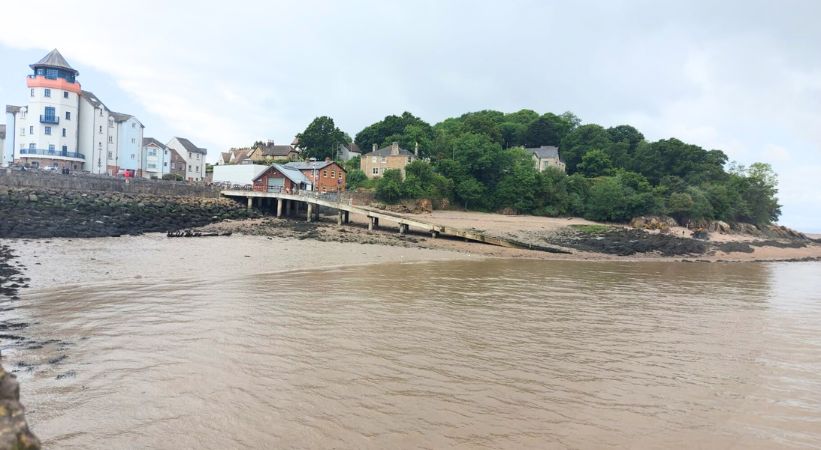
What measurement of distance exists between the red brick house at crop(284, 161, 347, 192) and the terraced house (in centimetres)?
2108

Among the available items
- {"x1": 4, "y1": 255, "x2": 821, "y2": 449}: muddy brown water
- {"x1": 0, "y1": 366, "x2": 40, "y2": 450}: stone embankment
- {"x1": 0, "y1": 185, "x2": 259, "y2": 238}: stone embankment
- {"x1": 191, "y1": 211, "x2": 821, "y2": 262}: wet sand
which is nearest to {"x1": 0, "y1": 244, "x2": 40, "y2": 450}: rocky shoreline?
{"x1": 0, "y1": 366, "x2": 40, "y2": 450}: stone embankment

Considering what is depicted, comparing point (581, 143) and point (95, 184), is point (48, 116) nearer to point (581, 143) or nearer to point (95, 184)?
point (95, 184)

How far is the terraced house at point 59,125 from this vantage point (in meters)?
47.0

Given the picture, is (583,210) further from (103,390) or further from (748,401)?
(103,390)

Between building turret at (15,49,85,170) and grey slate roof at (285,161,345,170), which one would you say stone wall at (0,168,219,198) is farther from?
building turret at (15,49,85,170)

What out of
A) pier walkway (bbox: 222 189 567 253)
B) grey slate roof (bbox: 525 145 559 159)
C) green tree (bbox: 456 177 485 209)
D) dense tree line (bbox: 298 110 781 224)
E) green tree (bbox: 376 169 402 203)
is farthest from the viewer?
grey slate roof (bbox: 525 145 559 159)

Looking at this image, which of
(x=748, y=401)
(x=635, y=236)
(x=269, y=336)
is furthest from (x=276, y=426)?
(x=635, y=236)

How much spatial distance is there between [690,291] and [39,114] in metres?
58.4

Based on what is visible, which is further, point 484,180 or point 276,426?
point 484,180

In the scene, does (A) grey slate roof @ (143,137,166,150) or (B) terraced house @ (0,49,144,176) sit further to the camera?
(A) grey slate roof @ (143,137,166,150)

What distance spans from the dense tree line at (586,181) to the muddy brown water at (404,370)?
33.3 m

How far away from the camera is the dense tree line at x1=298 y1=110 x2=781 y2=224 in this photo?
46.2 m

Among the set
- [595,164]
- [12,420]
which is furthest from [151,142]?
[12,420]

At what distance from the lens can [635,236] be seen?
116 feet
